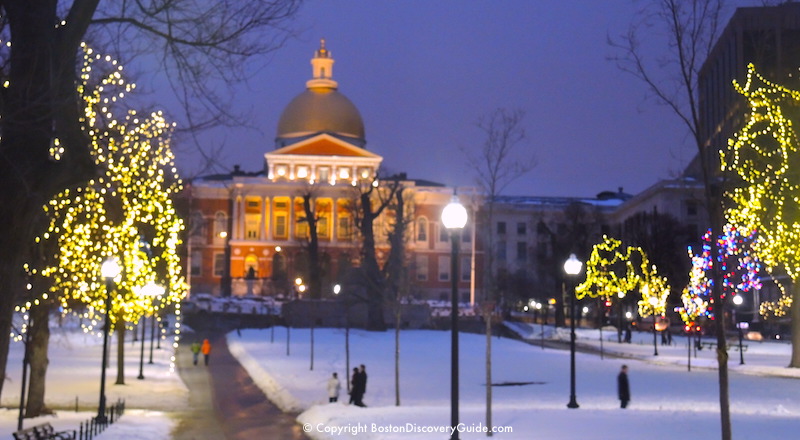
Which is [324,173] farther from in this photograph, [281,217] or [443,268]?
[443,268]

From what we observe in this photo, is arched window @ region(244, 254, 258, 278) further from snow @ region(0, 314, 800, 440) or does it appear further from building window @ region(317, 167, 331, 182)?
snow @ region(0, 314, 800, 440)

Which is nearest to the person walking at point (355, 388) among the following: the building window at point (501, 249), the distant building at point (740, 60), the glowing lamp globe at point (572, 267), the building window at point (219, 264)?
the glowing lamp globe at point (572, 267)

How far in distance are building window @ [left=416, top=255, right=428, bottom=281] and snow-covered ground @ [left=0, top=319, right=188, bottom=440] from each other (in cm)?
6904

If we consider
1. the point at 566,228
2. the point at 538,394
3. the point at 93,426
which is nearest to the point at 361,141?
the point at 566,228

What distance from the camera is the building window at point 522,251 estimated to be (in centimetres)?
12938

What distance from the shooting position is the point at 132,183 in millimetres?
31719

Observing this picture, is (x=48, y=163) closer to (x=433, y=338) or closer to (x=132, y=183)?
(x=132, y=183)

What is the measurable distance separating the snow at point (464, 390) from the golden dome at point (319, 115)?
204 feet

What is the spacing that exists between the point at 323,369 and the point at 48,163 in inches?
1126

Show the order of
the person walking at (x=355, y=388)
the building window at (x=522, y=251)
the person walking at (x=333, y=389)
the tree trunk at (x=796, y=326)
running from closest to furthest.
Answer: the person walking at (x=355, y=388)
the person walking at (x=333, y=389)
the tree trunk at (x=796, y=326)
the building window at (x=522, y=251)

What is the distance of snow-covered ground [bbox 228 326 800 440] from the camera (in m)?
19.0

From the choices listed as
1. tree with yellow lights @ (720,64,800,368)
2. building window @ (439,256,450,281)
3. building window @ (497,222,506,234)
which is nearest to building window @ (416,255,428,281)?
building window @ (439,256,450,281)

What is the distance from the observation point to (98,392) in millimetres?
31625

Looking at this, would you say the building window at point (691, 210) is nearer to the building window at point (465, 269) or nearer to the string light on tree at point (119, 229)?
the building window at point (465, 269)
